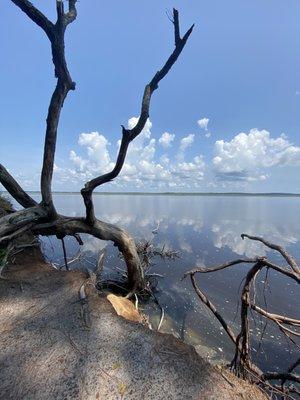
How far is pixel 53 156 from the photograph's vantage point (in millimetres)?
7844

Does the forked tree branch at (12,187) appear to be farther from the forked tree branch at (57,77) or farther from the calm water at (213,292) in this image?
the calm water at (213,292)

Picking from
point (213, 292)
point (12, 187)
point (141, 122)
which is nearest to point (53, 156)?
point (12, 187)

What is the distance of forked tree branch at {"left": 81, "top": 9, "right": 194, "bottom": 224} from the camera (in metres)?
6.82

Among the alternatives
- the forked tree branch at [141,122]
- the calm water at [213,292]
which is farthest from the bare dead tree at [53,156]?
the calm water at [213,292]

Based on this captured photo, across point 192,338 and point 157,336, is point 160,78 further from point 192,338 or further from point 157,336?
point 192,338

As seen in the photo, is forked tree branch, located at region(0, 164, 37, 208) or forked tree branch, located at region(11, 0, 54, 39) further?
forked tree branch, located at region(0, 164, 37, 208)

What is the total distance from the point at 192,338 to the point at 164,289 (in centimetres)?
355

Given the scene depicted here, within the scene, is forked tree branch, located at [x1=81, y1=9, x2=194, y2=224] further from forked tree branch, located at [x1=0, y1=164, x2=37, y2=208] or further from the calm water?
the calm water

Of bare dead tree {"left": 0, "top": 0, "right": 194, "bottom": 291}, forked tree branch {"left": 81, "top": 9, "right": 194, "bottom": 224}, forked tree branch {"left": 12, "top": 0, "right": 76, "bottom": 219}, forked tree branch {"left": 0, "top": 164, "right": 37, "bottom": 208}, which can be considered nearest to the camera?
forked tree branch {"left": 81, "top": 9, "right": 194, "bottom": 224}

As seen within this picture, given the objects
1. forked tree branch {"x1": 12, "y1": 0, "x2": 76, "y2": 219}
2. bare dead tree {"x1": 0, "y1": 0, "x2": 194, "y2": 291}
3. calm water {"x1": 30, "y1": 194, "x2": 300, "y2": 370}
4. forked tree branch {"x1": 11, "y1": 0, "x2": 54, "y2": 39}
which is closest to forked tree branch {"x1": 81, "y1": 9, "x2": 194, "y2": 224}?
bare dead tree {"x1": 0, "y1": 0, "x2": 194, "y2": 291}

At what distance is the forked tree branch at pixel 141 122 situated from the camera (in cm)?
682

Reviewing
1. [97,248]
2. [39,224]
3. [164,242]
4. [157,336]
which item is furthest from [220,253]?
[157,336]

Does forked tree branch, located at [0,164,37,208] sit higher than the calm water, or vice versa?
forked tree branch, located at [0,164,37,208]

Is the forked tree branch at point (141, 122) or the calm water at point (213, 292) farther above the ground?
the forked tree branch at point (141, 122)
